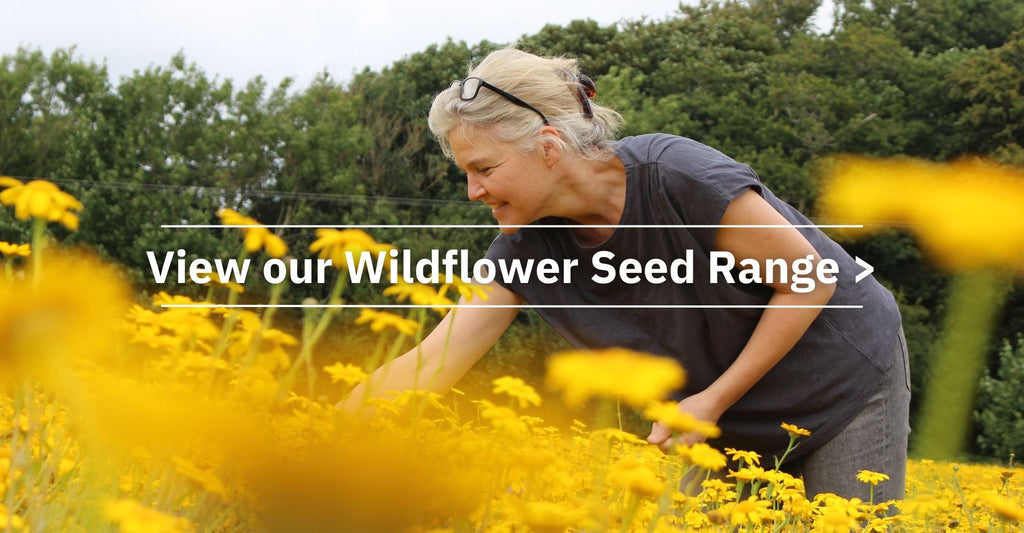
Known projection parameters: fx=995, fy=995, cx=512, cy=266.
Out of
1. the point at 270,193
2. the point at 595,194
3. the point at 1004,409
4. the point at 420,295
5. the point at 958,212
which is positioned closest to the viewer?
the point at 958,212

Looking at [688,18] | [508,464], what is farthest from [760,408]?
[688,18]

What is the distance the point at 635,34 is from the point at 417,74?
453 centimetres

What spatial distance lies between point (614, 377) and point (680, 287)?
1.35 metres

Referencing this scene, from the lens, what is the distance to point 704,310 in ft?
7.12

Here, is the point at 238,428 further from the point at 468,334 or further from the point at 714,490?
the point at 468,334

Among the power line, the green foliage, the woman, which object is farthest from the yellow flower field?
the power line

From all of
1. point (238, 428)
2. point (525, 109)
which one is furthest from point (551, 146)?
point (238, 428)

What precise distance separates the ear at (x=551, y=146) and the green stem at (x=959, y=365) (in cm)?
131

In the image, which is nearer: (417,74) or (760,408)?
(760,408)

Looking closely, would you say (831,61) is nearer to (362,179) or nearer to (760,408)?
(362,179)

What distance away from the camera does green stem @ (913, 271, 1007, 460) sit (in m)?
0.61

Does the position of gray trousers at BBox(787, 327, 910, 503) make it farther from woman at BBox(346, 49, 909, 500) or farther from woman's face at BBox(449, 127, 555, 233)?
woman's face at BBox(449, 127, 555, 233)

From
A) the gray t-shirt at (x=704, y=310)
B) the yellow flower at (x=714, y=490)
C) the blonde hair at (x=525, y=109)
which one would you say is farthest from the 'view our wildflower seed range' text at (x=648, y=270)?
the yellow flower at (x=714, y=490)

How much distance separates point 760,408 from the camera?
2203mm
